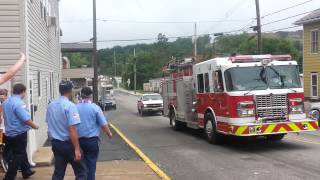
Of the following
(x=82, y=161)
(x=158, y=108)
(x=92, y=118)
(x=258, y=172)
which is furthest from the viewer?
(x=158, y=108)

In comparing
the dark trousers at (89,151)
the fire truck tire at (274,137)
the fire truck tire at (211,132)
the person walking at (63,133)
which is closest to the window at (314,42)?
the fire truck tire at (274,137)

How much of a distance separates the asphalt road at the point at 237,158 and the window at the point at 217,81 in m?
1.63

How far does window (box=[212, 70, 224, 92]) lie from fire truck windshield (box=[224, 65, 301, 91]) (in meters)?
0.26

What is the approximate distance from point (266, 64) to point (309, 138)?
3.41 meters

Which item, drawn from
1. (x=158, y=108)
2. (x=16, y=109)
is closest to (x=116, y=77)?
(x=158, y=108)

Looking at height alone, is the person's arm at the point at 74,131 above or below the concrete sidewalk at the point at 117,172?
above

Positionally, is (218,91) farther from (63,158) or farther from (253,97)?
(63,158)

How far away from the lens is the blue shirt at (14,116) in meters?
8.86

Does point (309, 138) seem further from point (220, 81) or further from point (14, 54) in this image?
point (14, 54)

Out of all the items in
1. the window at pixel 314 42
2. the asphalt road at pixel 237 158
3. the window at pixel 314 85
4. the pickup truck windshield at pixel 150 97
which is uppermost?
the window at pixel 314 42

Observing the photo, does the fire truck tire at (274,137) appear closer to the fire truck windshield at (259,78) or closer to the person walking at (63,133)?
the fire truck windshield at (259,78)

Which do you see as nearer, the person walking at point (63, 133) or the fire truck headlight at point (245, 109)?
the person walking at point (63, 133)

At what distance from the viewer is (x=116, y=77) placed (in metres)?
167

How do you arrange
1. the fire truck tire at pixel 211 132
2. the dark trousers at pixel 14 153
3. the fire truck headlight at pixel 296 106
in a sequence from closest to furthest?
the dark trousers at pixel 14 153
the fire truck headlight at pixel 296 106
the fire truck tire at pixel 211 132
